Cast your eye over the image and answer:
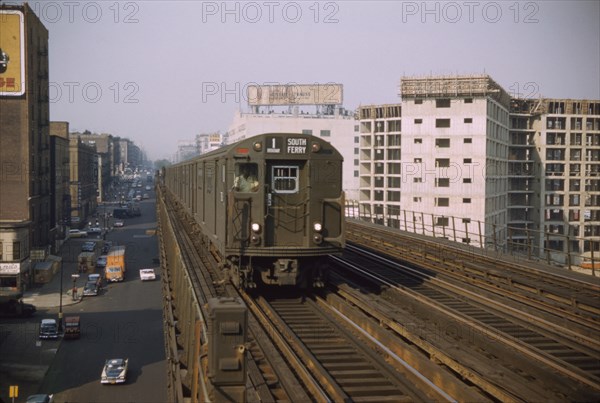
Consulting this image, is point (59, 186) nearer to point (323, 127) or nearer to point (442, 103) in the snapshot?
point (323, 127)

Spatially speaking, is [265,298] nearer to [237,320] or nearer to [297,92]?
[237,320]

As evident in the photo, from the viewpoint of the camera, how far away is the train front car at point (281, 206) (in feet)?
40.9

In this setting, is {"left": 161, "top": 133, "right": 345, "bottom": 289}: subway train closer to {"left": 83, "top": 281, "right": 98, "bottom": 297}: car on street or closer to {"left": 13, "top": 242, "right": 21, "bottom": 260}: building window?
{"left": 13, "top": 242, "right": 21, "bottom": 260}: building window

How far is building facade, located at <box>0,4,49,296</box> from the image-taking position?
44625 mm

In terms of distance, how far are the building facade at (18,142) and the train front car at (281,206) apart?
37.5 meters

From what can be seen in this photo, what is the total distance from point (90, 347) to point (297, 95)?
183ft

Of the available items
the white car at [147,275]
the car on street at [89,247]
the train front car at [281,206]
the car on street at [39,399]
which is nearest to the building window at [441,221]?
the white car at [147,275]

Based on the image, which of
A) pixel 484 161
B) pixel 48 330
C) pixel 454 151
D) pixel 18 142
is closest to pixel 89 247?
pixel 18 142

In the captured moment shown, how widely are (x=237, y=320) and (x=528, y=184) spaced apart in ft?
197

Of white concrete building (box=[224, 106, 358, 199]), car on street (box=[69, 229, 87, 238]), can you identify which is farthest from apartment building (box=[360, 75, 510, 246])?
car on street (box=[69, 229, 87, 238])

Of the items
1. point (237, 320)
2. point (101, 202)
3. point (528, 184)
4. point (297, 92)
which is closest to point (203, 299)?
point (237, 320)

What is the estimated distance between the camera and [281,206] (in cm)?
1273

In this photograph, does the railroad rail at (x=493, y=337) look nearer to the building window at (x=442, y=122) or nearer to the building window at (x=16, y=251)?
the building window at (x=442, y=122)

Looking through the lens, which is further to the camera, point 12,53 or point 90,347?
point 12,53
